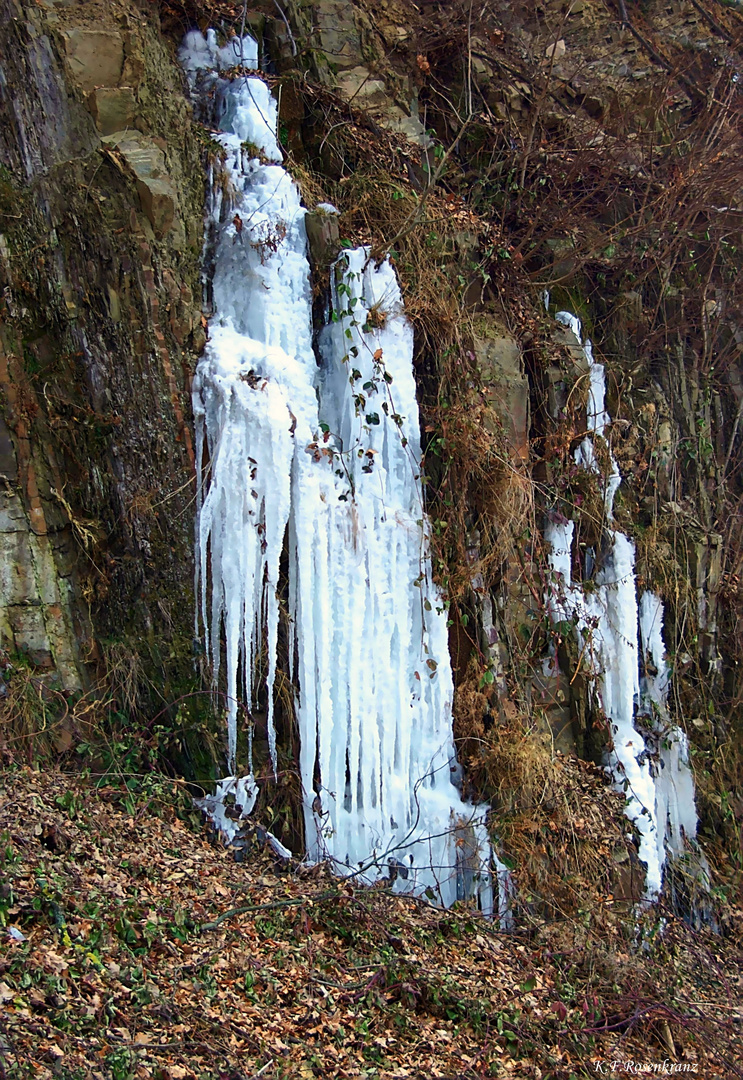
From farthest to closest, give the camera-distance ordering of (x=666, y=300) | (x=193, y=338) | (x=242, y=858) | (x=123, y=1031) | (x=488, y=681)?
(x=666, y=300)
(x=488, y=681)
(x=193, y=338)
(x=242, y=858)
(x=123, y=1031)

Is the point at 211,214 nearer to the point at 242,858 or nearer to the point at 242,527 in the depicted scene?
the point at 242,527

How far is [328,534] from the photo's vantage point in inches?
204

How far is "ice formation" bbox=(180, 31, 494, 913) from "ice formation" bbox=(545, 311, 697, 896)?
1643 mm

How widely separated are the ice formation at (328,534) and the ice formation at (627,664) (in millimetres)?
Result: 1643

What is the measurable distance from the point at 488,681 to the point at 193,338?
10.3 feet

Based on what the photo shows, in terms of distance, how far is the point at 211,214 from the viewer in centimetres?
552

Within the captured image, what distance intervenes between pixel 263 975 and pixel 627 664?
419 cm

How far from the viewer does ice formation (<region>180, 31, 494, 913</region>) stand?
5008 millimetres

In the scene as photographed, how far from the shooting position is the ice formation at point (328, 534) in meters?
5.01

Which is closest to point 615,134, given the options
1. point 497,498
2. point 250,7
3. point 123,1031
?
point 250,7
